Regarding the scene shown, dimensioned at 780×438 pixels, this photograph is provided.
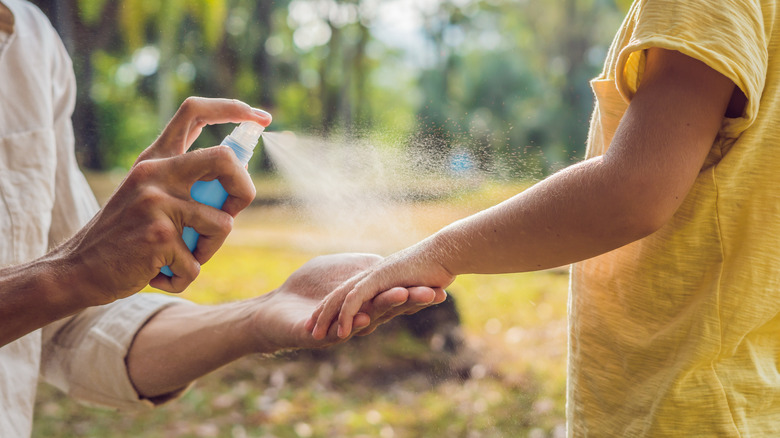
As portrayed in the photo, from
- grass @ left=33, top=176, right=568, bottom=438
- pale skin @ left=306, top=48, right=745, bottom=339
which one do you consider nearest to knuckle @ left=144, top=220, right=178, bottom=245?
pale skin @ left=306, top=48, right=745, bottom=339

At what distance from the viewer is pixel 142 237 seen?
78cm

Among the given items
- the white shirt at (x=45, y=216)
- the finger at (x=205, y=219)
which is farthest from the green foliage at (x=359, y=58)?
the finger at (x=205, y=219)

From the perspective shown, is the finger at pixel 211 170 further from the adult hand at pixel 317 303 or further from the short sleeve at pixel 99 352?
the short sleeve at pixel 99 352

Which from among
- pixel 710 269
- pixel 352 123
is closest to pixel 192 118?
pixel 710 269

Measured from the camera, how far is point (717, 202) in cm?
78

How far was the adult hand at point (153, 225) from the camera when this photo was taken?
774 millimetres

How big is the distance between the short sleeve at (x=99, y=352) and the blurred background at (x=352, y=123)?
74 cm

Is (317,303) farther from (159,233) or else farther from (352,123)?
(352,123)

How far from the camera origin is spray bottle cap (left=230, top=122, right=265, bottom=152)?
854 millimetres

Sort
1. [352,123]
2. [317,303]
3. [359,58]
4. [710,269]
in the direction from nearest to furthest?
[710,269]
[317,303]
[352,123]
[359,58]

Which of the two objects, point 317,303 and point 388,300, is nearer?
point 388,300

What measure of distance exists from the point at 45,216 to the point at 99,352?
0.25 meters

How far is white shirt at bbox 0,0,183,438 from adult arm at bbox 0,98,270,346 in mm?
238

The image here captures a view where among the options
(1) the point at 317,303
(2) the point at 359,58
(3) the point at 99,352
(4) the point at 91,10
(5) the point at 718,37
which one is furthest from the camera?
(2) the point at 359,58
